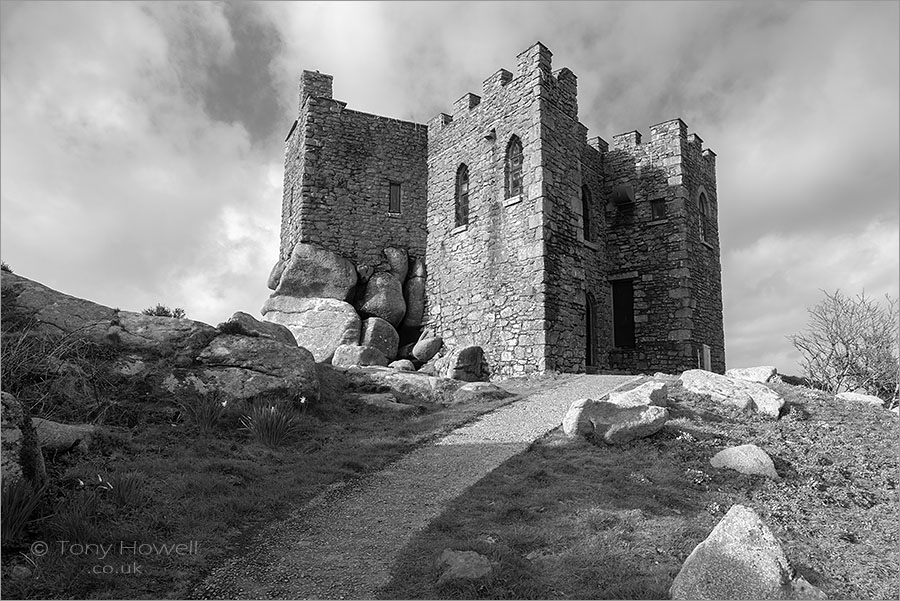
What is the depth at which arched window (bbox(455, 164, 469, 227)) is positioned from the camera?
20312 millimetres

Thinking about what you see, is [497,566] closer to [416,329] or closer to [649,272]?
[416,329]

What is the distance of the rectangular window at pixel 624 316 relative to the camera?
70.6ft

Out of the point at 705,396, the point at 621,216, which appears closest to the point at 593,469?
the point at 705,396

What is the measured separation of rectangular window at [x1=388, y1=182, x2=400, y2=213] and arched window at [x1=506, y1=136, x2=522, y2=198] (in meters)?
4.95

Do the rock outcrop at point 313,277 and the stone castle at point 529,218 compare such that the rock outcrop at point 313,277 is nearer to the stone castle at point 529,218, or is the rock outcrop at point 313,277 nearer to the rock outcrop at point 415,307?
the stone castle at point 529,218

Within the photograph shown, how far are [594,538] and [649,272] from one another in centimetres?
1673

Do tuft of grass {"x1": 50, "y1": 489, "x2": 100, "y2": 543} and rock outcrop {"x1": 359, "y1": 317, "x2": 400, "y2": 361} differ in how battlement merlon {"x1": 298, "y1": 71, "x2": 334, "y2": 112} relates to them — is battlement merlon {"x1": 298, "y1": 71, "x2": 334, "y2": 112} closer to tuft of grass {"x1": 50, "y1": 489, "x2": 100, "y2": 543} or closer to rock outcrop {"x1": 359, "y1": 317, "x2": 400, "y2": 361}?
rock outcrop {"x1": 359, "y1": 317, "x2": 400, "y2": 361}

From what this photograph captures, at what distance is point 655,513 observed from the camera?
689cm

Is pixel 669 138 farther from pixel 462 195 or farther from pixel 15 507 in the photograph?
pixel 15 507

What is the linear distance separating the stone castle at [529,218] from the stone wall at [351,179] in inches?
1.8

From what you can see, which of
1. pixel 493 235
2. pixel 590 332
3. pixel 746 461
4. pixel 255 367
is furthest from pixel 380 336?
pixel 746 461

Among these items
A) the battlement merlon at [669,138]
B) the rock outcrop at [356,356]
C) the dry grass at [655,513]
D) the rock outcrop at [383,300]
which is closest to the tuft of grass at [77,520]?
the dry grass at [655,513]

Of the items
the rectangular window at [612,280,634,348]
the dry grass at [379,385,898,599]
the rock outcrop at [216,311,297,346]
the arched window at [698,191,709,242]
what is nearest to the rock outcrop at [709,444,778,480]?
the dry grass at [379,385,898,599]

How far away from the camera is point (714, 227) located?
23844 millimetres
